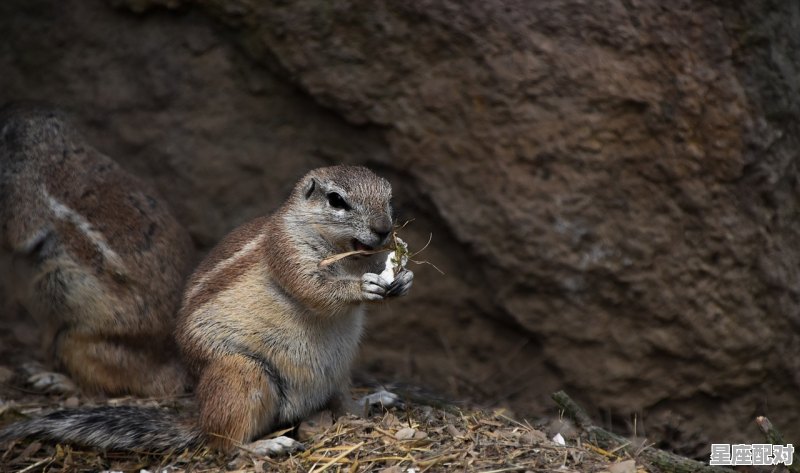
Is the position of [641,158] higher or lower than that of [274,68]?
lower

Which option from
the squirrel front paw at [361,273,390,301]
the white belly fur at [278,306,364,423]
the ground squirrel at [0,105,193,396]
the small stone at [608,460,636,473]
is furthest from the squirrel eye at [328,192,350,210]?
the small stone at [608,460,636,473]

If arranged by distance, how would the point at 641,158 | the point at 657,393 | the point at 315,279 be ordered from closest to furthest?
the point at 315,279 < the point at 641,158 < the point at 657,393

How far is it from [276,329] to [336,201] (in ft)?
2.82

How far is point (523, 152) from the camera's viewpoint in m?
7.09

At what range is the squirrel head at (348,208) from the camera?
18.0ft

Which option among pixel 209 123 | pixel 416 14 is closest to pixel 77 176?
pixel 209 123

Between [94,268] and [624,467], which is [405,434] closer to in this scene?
[624,467]

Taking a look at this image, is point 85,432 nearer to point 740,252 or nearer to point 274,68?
point 274,68

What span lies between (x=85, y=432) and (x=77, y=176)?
2151 millimetres

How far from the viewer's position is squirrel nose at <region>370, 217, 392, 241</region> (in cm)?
541

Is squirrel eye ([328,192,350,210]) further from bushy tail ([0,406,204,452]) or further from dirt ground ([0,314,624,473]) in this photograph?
bushy tail ([0,406,204,452])

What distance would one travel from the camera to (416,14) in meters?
6.99

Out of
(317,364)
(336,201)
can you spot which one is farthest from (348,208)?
(317,364)

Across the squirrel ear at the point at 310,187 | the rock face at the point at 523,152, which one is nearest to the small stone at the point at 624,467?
the rock face at the point at 523,152
